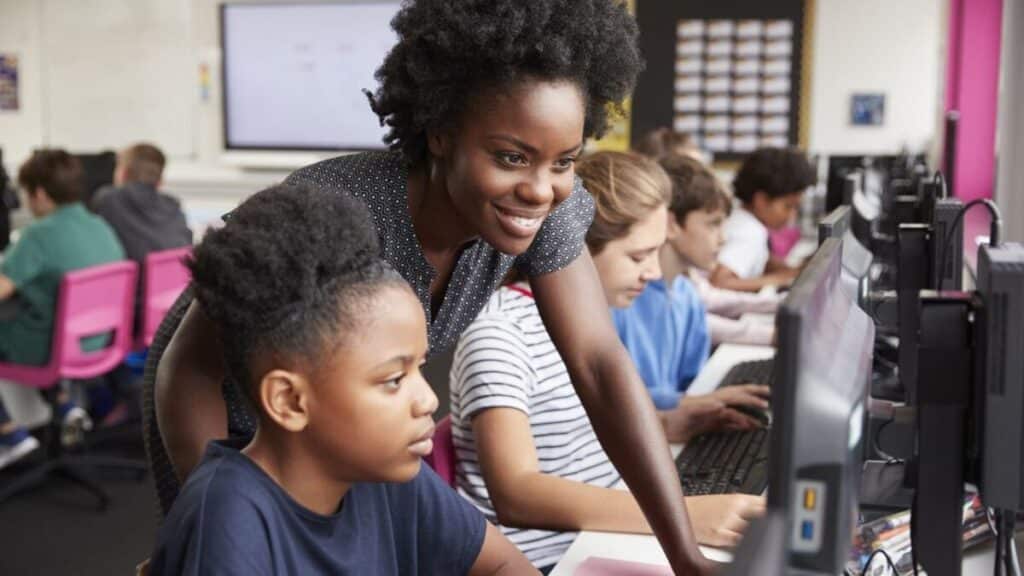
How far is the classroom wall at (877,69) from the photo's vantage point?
5992 mm

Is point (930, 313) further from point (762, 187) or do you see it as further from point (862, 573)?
point (762, 187)

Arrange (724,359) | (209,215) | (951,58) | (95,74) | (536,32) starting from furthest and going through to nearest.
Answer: (95,74), (209,215), (951,58), (724,359), (536,32)

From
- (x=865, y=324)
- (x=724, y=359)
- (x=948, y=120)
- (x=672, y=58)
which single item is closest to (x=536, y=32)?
(x=865, y=324)

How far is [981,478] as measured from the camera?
94cm

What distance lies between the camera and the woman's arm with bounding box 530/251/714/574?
47.8 inches

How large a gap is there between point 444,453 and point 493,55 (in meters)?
0.69

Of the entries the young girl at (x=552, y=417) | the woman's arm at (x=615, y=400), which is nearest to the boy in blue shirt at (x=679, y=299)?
the young girl at (x=552, y=417)

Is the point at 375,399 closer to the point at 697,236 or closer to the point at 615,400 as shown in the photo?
the point at 615,400

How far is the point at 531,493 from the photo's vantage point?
1496 millimetres

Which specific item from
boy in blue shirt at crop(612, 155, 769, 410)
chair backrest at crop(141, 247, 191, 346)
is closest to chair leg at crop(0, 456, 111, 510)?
chair backrest at crop(141, 247, 191, 346)

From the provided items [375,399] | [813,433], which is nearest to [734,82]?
[375,399]

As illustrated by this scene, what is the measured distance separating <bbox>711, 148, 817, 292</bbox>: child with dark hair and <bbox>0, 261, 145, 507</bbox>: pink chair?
202 centimetres

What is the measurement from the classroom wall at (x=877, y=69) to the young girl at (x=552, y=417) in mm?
4383

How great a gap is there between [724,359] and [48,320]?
2.22 metres
